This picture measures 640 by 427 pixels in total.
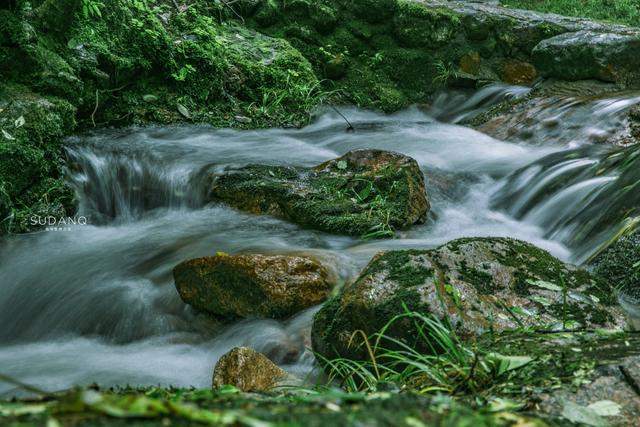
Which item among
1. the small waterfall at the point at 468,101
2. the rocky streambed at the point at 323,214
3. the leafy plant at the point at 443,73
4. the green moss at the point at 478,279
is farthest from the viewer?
the leafy plant at the point at 443,73

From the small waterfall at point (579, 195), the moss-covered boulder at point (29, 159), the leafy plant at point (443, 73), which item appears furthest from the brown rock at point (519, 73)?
the moss-covered boulder at point (29, 159)

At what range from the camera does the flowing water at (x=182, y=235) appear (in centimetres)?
397

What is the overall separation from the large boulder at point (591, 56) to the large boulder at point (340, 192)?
532cm

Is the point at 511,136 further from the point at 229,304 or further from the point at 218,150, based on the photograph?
the point at 229,304

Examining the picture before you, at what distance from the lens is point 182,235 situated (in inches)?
223

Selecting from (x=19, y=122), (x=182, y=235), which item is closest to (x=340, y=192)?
(x=182, y=235)

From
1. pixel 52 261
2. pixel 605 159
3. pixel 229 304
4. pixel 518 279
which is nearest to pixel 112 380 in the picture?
pixel 229 304

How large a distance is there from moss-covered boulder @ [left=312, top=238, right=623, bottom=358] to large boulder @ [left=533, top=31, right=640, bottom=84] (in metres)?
7.44

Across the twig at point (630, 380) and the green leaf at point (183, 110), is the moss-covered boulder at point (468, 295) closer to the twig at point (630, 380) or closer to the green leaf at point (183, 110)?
the twig at point (630, 380)

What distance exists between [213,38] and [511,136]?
15.4 feet

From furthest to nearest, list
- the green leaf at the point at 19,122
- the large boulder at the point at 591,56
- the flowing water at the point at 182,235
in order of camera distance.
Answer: the large boulder at the point at 591,56 → the green leaf at the point at 19,122 → the flowing water at the point at 182,235

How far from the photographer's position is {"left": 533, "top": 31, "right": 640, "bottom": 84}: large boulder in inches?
380

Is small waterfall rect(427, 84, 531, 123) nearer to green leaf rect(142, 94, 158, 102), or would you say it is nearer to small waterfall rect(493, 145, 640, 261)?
small waterfall rect(493, 145, 640, 261)

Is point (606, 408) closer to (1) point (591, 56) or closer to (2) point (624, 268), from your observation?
(2) point (624, 268)
